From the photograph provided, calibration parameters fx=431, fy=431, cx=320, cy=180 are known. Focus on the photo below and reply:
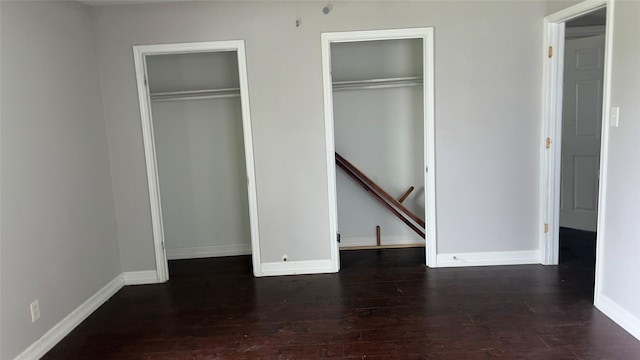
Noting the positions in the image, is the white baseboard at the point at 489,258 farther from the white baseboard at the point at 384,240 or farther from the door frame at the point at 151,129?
the door frame at the point at 151,129

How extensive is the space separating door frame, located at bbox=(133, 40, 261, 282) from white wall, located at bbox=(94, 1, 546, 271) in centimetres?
5

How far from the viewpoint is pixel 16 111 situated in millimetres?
2541

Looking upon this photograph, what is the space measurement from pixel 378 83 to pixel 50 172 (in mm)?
2875

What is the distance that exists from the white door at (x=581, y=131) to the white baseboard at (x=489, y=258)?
52.4 inches

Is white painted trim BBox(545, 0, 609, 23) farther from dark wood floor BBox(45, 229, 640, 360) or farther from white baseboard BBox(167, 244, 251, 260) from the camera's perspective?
white baseboard BBox(167, 244, 251, 260)

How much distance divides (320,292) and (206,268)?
1.28 metres

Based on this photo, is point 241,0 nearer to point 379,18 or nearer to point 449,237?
point 379,18

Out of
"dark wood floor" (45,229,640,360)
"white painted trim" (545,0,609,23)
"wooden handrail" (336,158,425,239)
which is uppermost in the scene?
"white painted trim" (545,0,609,23)

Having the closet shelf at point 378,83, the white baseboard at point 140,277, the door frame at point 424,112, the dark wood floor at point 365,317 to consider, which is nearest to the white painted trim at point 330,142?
the door frame at point 424,112

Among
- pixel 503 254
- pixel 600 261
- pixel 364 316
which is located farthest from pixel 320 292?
pixel 600 261

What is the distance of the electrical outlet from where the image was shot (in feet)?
8.49

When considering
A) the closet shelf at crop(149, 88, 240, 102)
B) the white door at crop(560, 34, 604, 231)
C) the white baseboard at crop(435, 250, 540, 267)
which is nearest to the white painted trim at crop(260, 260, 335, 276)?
the white baseboard at crop(435, 250, 540, 267)

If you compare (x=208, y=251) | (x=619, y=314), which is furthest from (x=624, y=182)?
(x=208, y=251)

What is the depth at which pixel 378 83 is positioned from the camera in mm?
4230
